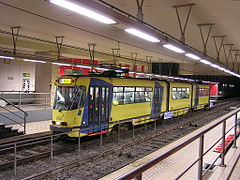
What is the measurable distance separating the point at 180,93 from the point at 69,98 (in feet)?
33.4

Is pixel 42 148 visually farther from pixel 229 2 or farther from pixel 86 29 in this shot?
pixel 229 2

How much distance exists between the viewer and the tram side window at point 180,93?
1694 centimetres

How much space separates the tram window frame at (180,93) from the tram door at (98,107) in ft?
24.2

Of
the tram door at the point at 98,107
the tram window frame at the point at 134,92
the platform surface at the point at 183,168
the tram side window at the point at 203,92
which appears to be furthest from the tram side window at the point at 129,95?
the tram side window at the point at 203,92

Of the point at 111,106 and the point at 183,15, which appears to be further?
the point at 111,106

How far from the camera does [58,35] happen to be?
1328cm

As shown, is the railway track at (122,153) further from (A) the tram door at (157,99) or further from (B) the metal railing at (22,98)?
(B) the metal railing at (22,98)

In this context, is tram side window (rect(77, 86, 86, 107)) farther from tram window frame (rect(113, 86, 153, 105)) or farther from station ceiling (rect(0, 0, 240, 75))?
station ceiling (rect(0, 0, 240, 75))

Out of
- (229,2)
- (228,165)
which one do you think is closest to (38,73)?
(229,2)

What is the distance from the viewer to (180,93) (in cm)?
1797

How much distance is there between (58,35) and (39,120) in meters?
5.56

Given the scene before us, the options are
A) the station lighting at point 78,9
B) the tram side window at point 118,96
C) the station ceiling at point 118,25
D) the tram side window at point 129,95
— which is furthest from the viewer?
the tram side window at point 129,95

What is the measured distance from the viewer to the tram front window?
32.1 feet

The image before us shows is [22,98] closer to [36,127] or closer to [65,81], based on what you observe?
[36,127]
